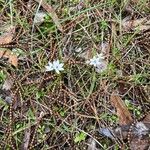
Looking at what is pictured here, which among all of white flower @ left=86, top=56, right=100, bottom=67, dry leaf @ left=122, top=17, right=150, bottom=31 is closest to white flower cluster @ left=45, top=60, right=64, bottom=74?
white flower @ left=86, top=56, right=100, bottom=67

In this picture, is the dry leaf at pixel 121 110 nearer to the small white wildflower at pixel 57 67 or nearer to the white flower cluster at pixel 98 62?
the white flower cluster at pixel 98 62

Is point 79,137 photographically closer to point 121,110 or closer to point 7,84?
point 121,110

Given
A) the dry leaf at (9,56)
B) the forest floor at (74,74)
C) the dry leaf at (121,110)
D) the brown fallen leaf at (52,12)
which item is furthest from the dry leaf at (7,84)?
the dry leaf at (121,110)

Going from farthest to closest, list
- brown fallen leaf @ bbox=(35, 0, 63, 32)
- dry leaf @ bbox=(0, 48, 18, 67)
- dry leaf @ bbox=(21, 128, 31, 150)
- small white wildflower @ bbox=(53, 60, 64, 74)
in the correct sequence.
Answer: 1. brown fallen leaf @ bbox=(35, 0, 63, 32)
2. dry leaf @ bbox=(0, 48, 18, 67)
3. small white wildflower @ bbox=(53, 60, 64, 74)
4. dry leaf @ bbox=(21, 128, 31, 150)

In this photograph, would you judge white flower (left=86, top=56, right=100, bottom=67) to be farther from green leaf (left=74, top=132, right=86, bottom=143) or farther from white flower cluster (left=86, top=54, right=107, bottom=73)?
green leaf (left=74, top=132, right=86, bottom=143)

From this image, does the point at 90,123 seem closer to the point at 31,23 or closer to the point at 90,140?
the point at 90,140

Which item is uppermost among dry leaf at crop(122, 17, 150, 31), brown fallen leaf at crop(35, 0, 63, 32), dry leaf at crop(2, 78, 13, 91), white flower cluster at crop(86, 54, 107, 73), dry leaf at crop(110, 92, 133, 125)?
brown fallen leaf at crop(35, 0, 63, 32)

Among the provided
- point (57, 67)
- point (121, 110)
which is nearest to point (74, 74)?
point (57, 67)
